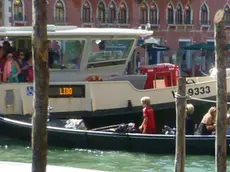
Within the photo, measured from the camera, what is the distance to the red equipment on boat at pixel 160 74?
1379 cm

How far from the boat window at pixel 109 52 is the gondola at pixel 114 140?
1602mm

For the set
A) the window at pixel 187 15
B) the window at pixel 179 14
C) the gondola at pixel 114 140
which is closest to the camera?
the gondola at pixel 114 140

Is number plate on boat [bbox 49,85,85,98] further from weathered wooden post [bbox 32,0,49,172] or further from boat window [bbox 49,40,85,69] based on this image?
weathered wooden post [bbox 32,0,49,172]

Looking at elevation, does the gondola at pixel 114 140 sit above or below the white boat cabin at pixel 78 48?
below

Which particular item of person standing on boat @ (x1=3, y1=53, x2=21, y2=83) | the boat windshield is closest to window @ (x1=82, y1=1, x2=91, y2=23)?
the boat windshield

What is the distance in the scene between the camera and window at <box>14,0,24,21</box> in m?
28.6

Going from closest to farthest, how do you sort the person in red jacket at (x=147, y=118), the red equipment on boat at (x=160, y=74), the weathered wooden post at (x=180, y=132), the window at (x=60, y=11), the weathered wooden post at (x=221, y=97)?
the weathered wooden post at (x=221, y=97) < the weathered wooden post at (x=180, y=132) < the person in red jacket at (x=147, y=118) < the red equipment on boat at (x=160, y=74) < the window at (x=60, y=11)

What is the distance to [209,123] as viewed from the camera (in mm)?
11078

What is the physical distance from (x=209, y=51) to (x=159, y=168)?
2260cm

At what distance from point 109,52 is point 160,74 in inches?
46.7

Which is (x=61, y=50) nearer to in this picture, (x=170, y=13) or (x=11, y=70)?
(x=11, y=70)

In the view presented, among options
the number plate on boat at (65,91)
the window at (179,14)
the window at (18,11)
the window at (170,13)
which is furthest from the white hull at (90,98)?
the window at (179,14)

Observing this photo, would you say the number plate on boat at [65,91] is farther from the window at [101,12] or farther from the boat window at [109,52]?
the window at [101,12]

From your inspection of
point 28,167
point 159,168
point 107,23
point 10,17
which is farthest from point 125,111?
point 107,23
